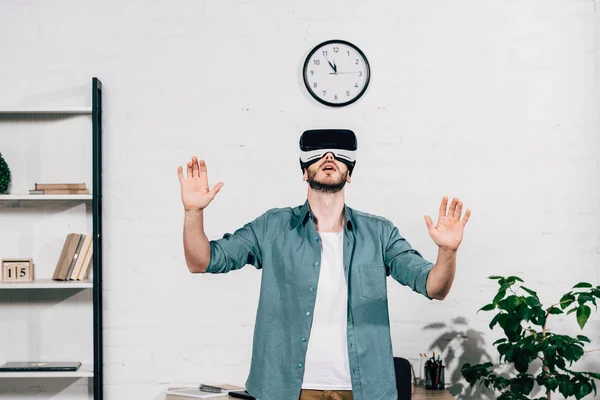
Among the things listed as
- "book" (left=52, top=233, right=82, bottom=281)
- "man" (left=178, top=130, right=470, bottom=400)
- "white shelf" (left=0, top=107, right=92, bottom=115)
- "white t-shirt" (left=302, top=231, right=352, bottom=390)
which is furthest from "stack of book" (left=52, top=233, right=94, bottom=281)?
"white t-shirt" (left=302, top=231, right=352, bottom=390)

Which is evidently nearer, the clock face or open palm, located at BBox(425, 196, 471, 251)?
open palm, located at BBox(425, 196, 471, 251)

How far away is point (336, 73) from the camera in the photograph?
12.4ft

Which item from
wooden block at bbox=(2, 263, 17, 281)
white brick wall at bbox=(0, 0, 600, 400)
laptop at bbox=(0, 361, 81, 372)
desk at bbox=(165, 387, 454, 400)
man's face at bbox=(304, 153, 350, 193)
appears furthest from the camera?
white brick wall at bbox=(0, 0, 600, 400)

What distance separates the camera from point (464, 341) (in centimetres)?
380

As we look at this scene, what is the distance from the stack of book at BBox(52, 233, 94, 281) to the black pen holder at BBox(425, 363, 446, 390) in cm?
175

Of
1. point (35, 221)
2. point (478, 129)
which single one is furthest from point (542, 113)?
point (35, 221)

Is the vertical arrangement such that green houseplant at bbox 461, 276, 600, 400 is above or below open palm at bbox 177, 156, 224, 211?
below

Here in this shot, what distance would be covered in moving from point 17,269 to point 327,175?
1.98 m

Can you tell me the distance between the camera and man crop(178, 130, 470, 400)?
2227 mm

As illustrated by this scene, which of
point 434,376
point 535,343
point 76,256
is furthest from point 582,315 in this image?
point 76,256

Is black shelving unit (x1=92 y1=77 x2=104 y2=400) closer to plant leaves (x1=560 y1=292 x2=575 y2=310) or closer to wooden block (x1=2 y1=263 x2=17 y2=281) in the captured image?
wooden block (x1=2 y1=263 x2=17 y2=281)

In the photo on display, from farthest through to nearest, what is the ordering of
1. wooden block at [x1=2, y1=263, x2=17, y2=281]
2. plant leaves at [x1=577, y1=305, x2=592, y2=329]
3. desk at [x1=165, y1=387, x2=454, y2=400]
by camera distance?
wooden block at [x1=2, y1=263, x2=17, y2=281]
desk at [x1=165, y1=387, x2=454, y2=400]
plant leaves at [x1=577, y1=305, x2=592, y2=329]

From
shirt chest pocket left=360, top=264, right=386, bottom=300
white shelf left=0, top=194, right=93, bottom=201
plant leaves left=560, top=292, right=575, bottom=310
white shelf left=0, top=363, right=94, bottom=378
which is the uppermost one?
white shelf left=0, top=194, right=93, bottom=201

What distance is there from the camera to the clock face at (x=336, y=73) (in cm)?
378
